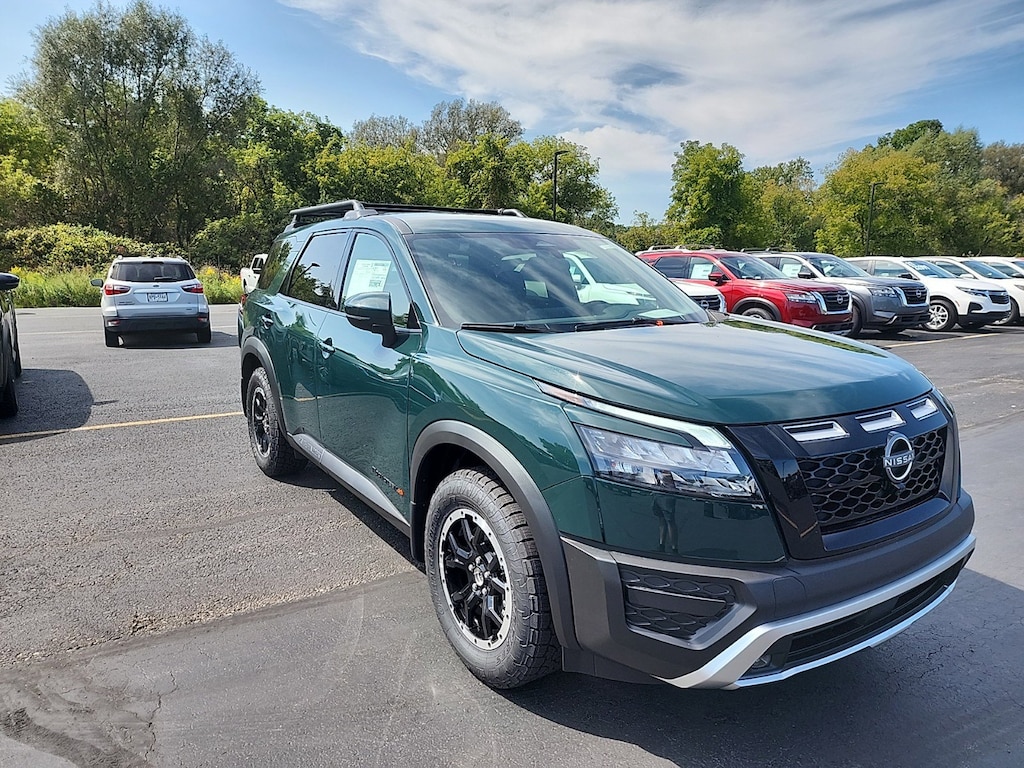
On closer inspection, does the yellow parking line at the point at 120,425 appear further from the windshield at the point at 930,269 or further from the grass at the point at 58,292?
the windshield at the point at 930,269

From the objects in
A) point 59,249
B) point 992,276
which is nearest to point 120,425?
point 992,276

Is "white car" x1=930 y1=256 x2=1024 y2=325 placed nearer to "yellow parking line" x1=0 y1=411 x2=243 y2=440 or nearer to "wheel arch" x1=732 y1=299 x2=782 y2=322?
"wheel arch" x1=732 y1=299 x2=782 y2=322

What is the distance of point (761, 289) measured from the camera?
1254 cm

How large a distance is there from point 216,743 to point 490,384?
5.04 feet

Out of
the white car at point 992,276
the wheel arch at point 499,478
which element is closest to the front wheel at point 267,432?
the wheel arch at point 499,478

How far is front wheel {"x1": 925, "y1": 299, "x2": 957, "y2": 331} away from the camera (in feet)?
54.4

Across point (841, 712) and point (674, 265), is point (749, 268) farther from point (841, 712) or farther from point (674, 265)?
point (841, 712)

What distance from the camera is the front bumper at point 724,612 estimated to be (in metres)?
1.97

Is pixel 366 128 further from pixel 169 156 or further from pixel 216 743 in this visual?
pixel 216 743

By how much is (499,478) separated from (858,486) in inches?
46.8

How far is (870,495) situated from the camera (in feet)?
7.23

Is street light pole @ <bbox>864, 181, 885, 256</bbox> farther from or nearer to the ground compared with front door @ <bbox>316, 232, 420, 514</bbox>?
farther from the ground

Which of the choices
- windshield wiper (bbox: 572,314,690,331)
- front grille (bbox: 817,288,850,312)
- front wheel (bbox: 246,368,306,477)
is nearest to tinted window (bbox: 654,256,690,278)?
front grille (bbox: 817,288,850,312)

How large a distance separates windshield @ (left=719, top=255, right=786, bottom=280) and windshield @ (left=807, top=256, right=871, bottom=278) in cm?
274
